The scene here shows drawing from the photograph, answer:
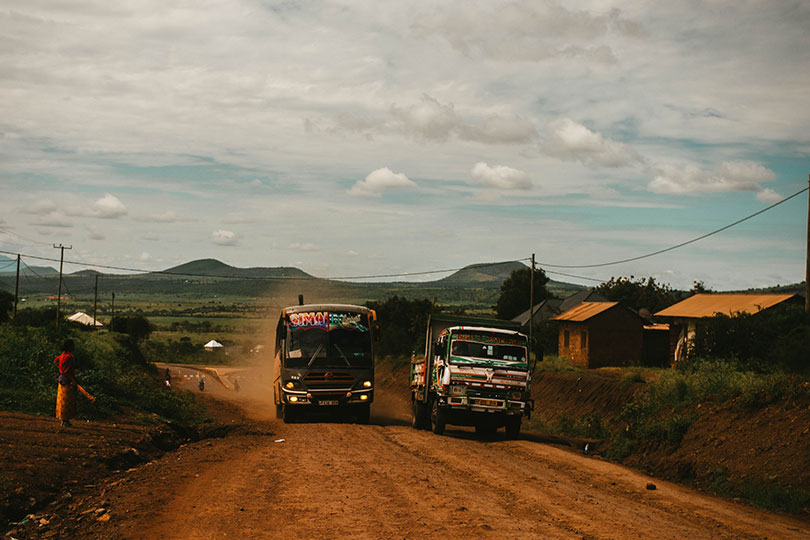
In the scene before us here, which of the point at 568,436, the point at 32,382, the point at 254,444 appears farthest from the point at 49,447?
the point at 568,436

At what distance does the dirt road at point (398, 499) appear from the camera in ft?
31.8

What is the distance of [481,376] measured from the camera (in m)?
21.1

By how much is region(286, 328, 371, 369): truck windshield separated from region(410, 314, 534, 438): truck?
9.29ft

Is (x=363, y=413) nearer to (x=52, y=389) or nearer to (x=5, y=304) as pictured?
(x=52, y=389)

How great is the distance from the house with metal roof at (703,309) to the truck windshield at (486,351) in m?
23.2

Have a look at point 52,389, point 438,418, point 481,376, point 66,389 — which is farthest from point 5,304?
point 481,376

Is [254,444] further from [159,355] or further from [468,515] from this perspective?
[159,355]

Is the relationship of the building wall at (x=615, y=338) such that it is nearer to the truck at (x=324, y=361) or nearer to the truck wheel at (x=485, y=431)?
the truck wheel at (x=485, y=431)

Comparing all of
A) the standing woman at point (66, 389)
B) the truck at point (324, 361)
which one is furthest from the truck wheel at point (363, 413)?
the standing woman at point (66, 389)

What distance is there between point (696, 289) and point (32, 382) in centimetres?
10807

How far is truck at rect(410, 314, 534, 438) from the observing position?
21016 millimetres

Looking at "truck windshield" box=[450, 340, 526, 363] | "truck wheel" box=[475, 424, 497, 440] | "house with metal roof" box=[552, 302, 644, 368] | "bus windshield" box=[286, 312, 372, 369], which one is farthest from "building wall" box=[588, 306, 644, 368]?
"truck windshield" box=[450, 340, 526, 363]

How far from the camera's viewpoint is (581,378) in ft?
124

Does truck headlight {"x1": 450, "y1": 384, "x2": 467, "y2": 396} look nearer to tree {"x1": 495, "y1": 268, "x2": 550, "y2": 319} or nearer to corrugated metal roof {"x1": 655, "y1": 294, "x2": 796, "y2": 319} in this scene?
corrugated metal roof {"x1": 655, "y1": 294, "x2": 796, "y2": 319}
